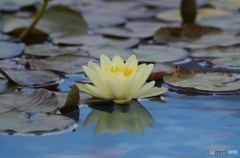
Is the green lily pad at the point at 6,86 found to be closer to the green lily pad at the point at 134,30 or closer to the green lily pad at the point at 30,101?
the green lily pad at the point at 30,101

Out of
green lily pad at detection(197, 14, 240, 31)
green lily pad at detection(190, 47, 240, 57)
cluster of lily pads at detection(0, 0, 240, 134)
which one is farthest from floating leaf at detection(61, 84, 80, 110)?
green lily pad at detection(197, 14, 240, 31)

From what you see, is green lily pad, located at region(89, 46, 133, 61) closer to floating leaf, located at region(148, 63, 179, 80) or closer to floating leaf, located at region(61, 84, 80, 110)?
floating leaf, located at region(148, 63, 179, 80)

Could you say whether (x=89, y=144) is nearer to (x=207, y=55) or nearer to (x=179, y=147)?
(x=179, y=147)

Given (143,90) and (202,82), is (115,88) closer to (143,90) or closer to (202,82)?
(143,90)

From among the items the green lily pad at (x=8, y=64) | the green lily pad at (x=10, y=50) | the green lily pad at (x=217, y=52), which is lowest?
the green lily pad at (x=217, y=52)

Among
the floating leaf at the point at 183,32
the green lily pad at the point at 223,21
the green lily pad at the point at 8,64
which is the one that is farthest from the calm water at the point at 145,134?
the green lily pad at the point at 223,21

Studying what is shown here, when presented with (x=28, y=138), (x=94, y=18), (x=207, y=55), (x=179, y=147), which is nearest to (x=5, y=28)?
(x=94, y=18)

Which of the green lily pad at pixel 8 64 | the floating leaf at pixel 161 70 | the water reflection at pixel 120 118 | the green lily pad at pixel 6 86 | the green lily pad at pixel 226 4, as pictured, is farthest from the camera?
the green lily pad at pixel 226 4
